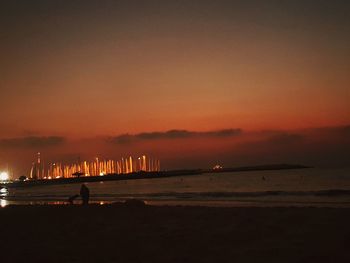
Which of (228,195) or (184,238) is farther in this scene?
(228,195)

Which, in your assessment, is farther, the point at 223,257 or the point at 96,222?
the point at 96,222

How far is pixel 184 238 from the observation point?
11523 millimetres

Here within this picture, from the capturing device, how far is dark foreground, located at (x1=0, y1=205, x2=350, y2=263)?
30.2 feet

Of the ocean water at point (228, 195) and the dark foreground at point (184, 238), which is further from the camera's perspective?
the ocean water at point (228, 195)

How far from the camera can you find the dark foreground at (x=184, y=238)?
922 centimetres

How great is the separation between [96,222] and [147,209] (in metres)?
4.41

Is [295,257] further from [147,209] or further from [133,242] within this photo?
[147,209]

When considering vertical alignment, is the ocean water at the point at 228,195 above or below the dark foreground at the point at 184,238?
Answer: below

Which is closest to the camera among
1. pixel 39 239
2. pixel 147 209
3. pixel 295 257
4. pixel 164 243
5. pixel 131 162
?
pixel 295 257

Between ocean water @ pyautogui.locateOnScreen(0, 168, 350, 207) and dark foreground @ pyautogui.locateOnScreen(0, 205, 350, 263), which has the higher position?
dark foreground @ pyautogui.locateOnScreen(0, 205, 350, 263)

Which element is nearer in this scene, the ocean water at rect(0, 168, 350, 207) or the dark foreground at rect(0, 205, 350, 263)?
the dark foreground at rect(0, 205, 350, 263)

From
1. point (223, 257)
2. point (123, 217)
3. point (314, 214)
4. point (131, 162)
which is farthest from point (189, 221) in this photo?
point (131, 162)

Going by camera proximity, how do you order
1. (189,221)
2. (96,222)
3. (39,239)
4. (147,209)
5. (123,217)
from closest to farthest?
(39,239) < (189,221) < (96,222) < (123,217) < (147,209)

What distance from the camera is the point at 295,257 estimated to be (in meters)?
8.64
